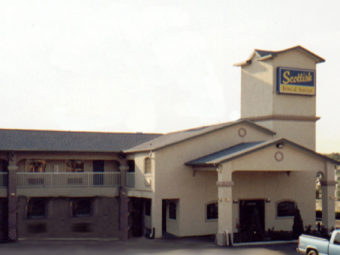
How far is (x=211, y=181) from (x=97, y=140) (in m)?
10.9

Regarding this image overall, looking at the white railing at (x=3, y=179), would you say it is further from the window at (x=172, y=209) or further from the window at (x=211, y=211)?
the window at (x=211, y=211)

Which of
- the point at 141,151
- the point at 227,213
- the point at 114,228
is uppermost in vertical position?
the point at 141,151

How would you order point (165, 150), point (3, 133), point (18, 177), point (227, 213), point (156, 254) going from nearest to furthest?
point (156, 254)
point (227, 213)
point (165, 150)
point (18, 177)
point (3, 133)

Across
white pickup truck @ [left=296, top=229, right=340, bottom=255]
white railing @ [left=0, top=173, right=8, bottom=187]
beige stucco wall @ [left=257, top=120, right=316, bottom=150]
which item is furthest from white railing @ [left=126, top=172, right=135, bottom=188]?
white pickup truck @ [left=296, top=229, right=340, bottom=255]

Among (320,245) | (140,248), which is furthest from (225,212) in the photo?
(320,245)

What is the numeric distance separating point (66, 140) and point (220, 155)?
13.3m

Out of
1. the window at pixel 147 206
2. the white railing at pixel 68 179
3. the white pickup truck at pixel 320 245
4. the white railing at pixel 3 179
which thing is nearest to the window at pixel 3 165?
the white railing at pixel 3 179

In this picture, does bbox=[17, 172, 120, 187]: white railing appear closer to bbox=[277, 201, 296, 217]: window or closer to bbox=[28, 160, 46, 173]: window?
bbox=[28, 160, 46, 173]: window

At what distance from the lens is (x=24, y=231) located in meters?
38.0

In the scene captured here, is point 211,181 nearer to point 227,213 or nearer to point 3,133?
point 227,213

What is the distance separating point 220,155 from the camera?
32281 mm

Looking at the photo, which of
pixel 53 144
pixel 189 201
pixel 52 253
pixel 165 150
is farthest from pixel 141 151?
pixel 52 253

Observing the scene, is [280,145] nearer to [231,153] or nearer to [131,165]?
[231,153]

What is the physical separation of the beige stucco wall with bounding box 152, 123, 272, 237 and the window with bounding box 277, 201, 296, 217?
533cm
